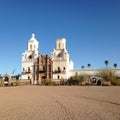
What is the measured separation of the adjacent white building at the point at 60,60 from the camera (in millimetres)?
69250

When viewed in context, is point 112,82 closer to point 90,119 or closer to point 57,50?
point 57,50

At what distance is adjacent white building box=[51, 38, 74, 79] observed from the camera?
69.2 m

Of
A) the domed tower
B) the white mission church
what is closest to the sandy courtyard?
the white mission church

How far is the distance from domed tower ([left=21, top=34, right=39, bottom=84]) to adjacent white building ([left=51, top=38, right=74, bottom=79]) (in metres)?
5.73

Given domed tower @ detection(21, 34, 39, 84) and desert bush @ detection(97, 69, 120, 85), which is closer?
desert bush @ detection(97, 69, 120, 85)

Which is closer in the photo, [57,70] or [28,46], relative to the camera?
[57,70]

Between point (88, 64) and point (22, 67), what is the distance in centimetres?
2447

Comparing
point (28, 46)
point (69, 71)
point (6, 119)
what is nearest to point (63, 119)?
point (6, 119)

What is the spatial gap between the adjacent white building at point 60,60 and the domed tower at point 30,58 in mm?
5733

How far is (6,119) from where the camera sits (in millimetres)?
10336

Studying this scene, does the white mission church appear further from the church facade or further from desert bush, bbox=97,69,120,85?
desert bush, bbox=97,69,120,85

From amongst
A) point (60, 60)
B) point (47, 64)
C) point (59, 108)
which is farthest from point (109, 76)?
point (59, 108)

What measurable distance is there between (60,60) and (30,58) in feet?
31.3

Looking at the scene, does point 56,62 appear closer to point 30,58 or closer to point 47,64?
point 47,64
